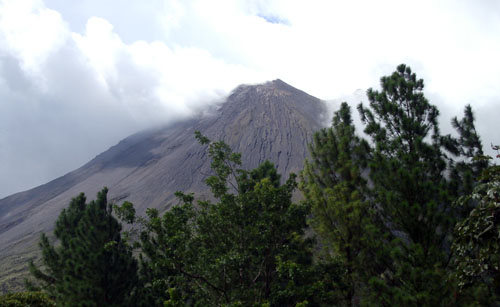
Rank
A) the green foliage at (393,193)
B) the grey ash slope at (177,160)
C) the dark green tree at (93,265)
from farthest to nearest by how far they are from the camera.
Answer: the grey ash slope at (177,160) → the dark green tree at (93,265) → the green foliage at (393,193)

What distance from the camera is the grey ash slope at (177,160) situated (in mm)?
109875

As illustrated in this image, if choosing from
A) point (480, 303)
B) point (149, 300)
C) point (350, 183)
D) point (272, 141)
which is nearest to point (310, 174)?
point (350, 183)

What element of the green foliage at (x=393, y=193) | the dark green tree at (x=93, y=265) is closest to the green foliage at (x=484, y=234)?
the green foliage at (x=393, y=193)

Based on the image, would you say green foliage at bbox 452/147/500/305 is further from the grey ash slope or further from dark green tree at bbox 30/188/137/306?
the grey ash slope

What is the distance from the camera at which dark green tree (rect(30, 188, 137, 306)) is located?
14852 mm

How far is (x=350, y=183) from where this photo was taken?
11.2 m

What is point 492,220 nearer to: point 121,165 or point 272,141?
point 272,141

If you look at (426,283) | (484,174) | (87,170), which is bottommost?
(426,283)

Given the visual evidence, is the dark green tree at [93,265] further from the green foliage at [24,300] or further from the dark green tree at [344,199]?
the dark green tree at [344,199]

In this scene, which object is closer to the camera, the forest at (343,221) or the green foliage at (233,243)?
the forest at (343,221)

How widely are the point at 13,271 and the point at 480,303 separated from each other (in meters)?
99.5

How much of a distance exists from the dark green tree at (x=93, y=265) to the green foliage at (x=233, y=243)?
4.39m

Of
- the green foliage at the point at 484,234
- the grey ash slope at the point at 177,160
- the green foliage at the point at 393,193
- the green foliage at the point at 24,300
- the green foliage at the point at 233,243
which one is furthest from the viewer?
the grey ash slope at the point at 177,160

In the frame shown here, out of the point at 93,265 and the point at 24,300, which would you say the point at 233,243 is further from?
the point at 93,265
